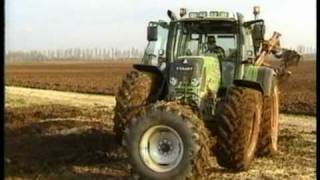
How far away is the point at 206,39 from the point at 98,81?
10805mm

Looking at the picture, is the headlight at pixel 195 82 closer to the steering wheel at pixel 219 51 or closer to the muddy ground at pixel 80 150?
the steering wheel at pixel 219 51

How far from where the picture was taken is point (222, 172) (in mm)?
5473

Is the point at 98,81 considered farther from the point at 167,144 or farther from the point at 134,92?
the point at 167,144

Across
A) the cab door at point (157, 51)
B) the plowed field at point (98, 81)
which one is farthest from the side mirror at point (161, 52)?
the plowed field at point (98, 81)

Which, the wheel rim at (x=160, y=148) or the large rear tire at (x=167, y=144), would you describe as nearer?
the large rear tire at (x=167, y=144)

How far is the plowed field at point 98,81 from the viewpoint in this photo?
36.8 ft

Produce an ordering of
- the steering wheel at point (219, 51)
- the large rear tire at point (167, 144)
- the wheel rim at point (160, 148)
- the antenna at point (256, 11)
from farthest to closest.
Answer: the steering wheel at point (219, 51) → the antenna at point (256, 11) → the wheel rim at point (160, 148) → the large rear tire at point (167, 144)

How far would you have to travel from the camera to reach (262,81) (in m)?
5.82

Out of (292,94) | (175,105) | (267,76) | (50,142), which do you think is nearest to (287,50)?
(267,76)

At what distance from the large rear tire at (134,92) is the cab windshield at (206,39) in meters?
0.38

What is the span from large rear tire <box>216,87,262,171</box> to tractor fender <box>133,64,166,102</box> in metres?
0.60

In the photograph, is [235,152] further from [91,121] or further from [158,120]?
[91,121]

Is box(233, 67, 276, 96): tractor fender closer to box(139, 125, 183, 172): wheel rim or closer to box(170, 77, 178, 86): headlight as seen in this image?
box(170, 77, 178, 86): headlight

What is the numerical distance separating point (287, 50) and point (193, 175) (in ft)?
7.13
